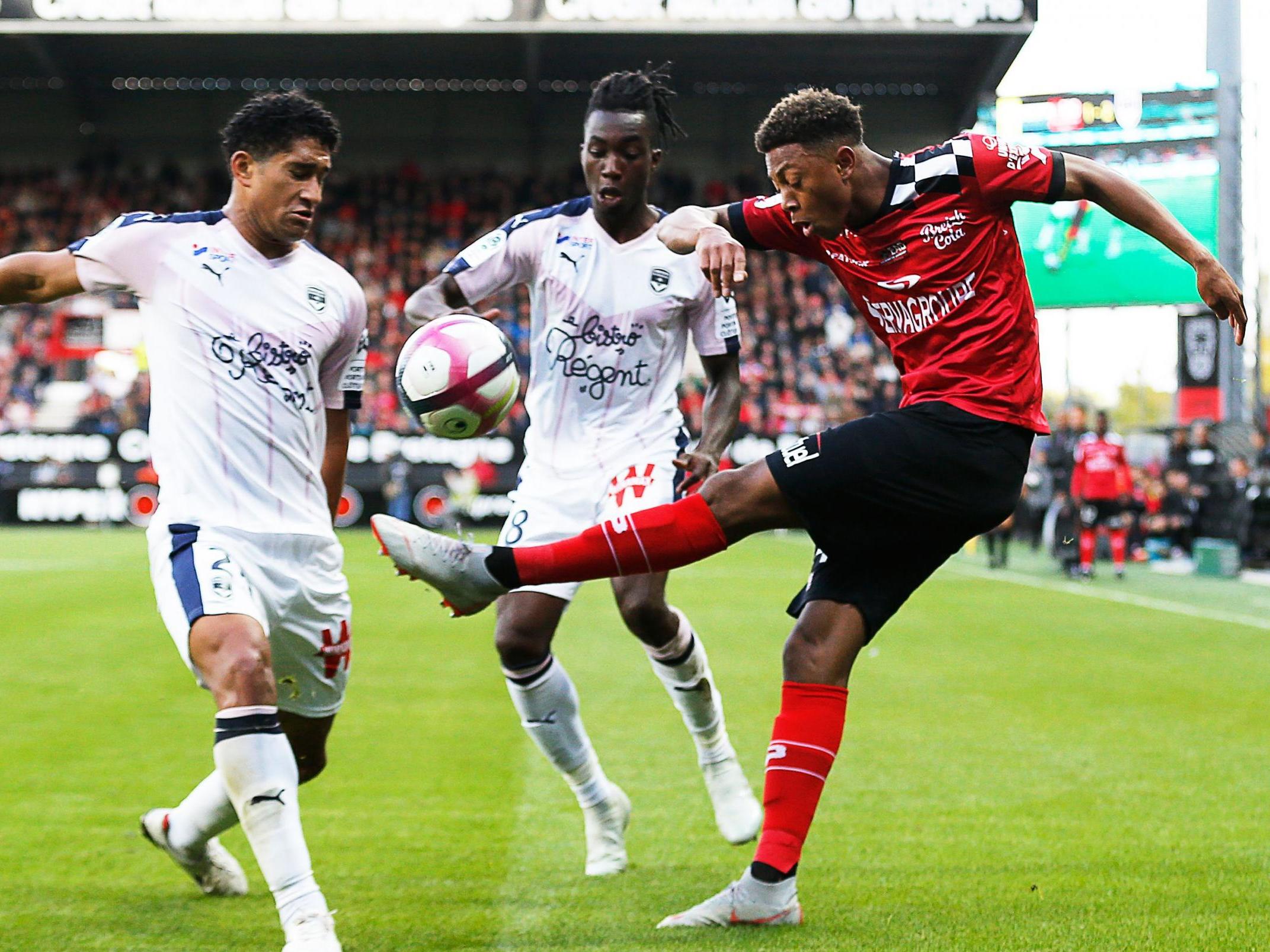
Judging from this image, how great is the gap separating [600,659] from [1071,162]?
7475 millimetres

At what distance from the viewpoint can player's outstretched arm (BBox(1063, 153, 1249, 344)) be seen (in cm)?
403

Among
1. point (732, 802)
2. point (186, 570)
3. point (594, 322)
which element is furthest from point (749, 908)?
point (594, 322)

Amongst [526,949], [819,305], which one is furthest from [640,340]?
[819,305]

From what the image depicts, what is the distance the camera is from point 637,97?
5.35 meters

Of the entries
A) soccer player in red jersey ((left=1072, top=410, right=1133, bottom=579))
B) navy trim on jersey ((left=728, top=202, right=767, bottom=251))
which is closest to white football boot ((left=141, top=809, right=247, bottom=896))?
navy trim on jersey ((left=728, top=202, right=767, bottom=251))

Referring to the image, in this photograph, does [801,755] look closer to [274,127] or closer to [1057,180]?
[1057,180]

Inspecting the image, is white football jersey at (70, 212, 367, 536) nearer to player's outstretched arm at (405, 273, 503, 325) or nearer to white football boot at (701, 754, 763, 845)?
player's outstretched arm at (405, 273, 503, 325)

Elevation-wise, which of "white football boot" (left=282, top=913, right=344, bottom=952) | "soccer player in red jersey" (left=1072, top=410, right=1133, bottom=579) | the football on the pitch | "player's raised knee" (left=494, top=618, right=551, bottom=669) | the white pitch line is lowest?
the white pitch line

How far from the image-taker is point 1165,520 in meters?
24.0

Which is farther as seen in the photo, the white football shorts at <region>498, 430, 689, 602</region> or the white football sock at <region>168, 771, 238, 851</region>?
the white football shorts at <region>498, 430, 689, 602</region>

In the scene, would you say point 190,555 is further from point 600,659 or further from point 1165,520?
point 1165,520

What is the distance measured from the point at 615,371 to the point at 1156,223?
6.68 ft

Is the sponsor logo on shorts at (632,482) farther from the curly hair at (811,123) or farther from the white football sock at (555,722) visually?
the curly hair at (811,123)

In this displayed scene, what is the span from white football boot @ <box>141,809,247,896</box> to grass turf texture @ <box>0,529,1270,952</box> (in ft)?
0.19
